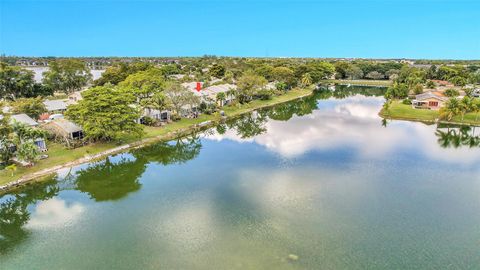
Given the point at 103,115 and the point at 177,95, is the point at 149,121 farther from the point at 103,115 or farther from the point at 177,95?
the point at 103,115

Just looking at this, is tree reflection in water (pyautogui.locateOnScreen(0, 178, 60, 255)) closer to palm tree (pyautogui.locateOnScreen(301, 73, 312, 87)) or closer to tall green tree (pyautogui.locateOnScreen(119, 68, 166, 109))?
tall green tree (pyautogui.locateOnScreen(119, 68, 166, 109))

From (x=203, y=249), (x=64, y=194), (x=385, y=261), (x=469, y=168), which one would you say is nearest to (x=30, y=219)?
(x=64, y=194)

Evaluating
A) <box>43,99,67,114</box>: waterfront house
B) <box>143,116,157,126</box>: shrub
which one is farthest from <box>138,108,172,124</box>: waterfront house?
<box>43,99,67,114</box>: waterfront house

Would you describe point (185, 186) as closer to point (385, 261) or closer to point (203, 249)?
point (203, 249)

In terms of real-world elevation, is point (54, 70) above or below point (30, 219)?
above

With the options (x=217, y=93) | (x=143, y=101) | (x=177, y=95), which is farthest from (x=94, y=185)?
(x=217, y=93)
